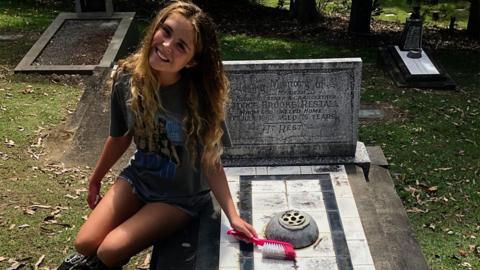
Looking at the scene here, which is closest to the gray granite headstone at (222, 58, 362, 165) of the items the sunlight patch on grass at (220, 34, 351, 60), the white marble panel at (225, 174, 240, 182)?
the white marble panel at (225, 174, 240, 182)

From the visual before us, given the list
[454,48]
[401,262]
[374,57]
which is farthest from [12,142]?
[454,48]

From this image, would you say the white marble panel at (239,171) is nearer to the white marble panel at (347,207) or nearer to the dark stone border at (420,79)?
the white marble panel at (347,207)

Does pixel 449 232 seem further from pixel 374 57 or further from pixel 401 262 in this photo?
pixel 374 57

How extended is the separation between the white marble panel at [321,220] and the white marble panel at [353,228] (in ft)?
0.42

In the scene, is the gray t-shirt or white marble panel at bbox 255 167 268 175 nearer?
the gray t-shirt

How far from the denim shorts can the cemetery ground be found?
102cm

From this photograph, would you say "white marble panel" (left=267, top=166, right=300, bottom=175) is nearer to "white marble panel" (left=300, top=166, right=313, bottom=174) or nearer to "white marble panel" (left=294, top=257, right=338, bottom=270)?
"white marble panel" (left=300, top=166, right=313, bottom=174)

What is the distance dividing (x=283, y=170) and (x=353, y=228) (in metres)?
1.12

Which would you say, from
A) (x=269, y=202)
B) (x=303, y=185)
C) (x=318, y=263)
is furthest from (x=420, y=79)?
(x=318, y=263)

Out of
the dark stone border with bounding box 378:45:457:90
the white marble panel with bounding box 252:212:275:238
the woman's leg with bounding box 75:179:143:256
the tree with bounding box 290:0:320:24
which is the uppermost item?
the woman's leg with bounding box 75:179:143:256

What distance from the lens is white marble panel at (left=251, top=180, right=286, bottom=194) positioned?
4793mm

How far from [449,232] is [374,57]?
24.9 ft

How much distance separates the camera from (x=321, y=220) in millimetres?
4312

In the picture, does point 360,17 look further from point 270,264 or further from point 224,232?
point 270,264
